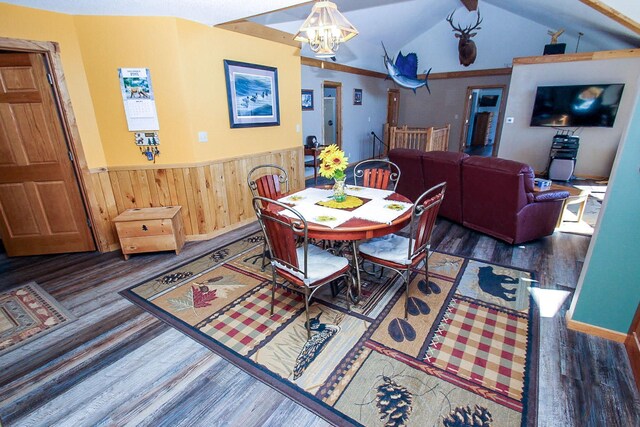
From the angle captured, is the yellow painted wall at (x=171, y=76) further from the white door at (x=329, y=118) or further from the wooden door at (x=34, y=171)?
the white door at (x=329, y=118)

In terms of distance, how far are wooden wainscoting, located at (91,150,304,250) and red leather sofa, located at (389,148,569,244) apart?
2.36 m

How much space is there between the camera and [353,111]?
7938 millimetres

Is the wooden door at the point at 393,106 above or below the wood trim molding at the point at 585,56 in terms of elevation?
below

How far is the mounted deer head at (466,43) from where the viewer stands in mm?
7316

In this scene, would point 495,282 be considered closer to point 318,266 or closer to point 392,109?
point 318,266

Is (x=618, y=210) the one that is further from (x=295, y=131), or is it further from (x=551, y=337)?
(x=295, y=131)

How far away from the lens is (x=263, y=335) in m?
2.11

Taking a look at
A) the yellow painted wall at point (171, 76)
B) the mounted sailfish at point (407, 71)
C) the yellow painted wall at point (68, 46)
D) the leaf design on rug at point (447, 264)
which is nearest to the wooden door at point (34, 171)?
the yellow painted wall at point (68, 46)

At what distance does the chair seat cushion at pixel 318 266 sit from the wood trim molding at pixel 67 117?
2437 millimetres

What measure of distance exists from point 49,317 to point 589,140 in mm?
8454

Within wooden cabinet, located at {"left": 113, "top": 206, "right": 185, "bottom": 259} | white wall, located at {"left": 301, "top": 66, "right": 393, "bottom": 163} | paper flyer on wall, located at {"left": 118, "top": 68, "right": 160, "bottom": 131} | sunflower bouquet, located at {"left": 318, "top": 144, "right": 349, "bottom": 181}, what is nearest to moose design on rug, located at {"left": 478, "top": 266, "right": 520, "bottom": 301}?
sunflower bouquet, located at {"left": 318, "top": 144, "right": 349, "bottom": 181}

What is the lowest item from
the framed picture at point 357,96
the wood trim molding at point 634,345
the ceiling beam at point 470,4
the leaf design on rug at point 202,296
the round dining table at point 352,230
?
the leaf design on rug at point 202,296

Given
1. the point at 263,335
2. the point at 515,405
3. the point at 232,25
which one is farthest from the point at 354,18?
the point at 515,405

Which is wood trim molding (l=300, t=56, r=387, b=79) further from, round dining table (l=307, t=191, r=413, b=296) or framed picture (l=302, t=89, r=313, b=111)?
round dining table (l=307, t=191, r=413, b=296)
